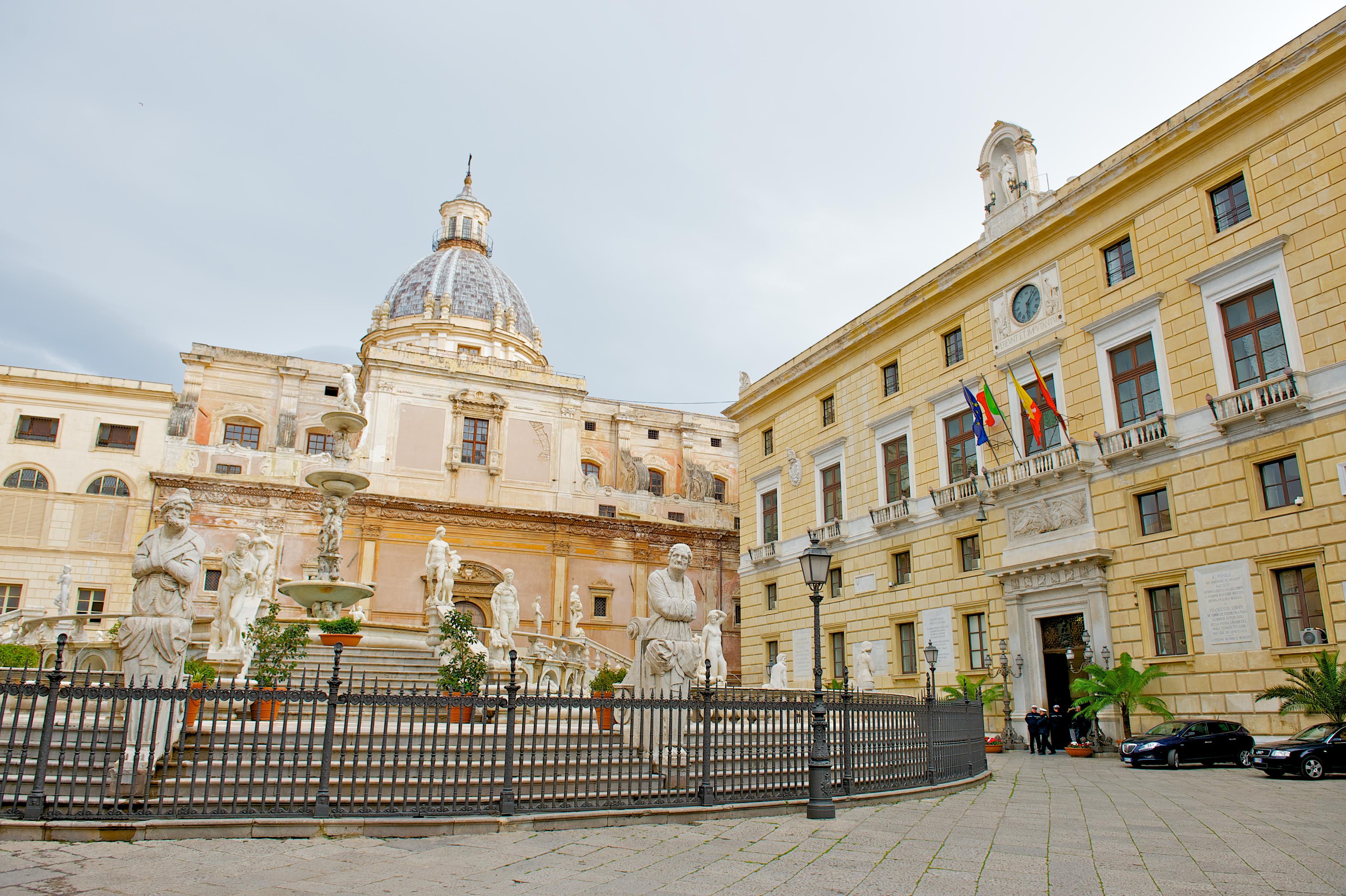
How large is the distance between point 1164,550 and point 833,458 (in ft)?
→ 37.8

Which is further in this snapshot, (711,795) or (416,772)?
(711,795)

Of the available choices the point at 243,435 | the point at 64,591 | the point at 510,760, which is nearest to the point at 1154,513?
the point at 510,760

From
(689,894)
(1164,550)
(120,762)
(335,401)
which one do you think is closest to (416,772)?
(120,762)

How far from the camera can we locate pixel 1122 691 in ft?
56.3

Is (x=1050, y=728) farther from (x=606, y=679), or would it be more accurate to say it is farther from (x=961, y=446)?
(x=606, y=679)

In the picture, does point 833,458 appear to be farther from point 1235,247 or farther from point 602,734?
point 602,734

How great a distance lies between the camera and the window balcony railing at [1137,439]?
17891 mm

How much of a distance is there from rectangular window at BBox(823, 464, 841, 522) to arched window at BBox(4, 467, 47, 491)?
2757cm

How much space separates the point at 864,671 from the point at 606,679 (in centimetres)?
648

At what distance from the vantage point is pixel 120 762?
7.33 m

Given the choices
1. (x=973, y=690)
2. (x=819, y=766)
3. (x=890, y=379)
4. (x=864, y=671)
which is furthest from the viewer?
(x=890, y=379)

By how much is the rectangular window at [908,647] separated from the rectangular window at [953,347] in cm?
719

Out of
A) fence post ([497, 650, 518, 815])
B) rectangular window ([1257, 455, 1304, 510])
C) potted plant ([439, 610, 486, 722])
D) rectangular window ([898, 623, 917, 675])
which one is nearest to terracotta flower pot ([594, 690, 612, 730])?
fence post ([497, 650, 518, 815])

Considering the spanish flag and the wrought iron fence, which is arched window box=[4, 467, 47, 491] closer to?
the wrought iron fence
